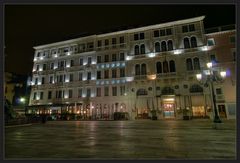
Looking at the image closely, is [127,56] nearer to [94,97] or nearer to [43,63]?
[94,97]

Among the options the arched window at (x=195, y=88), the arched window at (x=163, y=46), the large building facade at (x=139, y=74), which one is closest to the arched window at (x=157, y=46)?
the large building facade at (x=139, y=74)

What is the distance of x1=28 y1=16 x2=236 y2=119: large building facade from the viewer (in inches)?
991

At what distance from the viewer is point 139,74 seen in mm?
28531

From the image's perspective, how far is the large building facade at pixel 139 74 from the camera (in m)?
25.2

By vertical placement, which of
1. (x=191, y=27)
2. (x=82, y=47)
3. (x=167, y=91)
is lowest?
(x=167, y=91)

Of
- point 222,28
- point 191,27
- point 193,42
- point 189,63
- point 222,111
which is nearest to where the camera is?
point 222,111

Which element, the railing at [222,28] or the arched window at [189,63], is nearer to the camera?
the railing at [222,28]

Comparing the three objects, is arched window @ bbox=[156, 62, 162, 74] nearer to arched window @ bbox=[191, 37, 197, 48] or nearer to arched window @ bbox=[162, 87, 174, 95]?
arched window @ bbox=[162, 87, 174, 95]

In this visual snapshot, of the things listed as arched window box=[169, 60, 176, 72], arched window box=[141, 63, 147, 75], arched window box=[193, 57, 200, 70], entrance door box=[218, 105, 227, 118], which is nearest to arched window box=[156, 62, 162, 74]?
arched window box=[169, 60, 176, 72]

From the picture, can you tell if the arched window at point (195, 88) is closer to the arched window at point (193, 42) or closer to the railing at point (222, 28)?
the arched window at point (193, 42)

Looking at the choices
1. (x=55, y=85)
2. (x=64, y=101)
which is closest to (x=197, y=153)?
(x=64, y=101)

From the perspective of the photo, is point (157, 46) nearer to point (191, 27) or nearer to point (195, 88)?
point (191, 27)

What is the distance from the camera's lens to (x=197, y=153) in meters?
5.32

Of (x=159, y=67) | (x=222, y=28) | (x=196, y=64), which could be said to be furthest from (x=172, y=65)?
(x=222, y=28)
